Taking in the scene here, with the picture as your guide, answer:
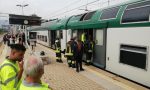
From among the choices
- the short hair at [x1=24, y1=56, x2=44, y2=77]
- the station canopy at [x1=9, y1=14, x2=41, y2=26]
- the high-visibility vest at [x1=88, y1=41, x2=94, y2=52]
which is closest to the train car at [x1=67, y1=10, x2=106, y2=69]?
the high-visibility vest at [x1=88, y1=41, x2=94, y2=52]

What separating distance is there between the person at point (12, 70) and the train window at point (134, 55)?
5.03 metres

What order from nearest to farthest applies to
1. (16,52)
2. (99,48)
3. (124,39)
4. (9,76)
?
(9,76) < (16,52) < (124,39) < (99,48)

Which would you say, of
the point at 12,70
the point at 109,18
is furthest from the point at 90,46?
the point at 12,70

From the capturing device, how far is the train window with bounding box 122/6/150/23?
24.0 feet

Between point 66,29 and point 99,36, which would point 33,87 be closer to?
point 99,36

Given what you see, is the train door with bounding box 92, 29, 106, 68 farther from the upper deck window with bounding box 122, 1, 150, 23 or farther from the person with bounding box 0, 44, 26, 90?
the person with bounding box 0, 44, 26, 90

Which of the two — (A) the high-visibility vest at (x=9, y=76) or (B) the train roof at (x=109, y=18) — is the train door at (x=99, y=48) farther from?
(A) the high-visibility vest at (x=9, y=76)

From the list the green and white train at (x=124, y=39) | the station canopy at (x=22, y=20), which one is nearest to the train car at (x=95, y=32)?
the green and white train at (x=124, y=39)

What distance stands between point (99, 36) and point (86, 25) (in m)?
1.63

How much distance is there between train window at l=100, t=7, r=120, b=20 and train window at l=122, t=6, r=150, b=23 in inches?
31.9

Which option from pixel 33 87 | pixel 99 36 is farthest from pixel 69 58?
pixel 33 87

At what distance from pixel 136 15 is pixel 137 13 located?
8cm

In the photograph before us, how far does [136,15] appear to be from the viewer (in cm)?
789

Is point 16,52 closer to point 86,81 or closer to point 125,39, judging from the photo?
point 86,81
